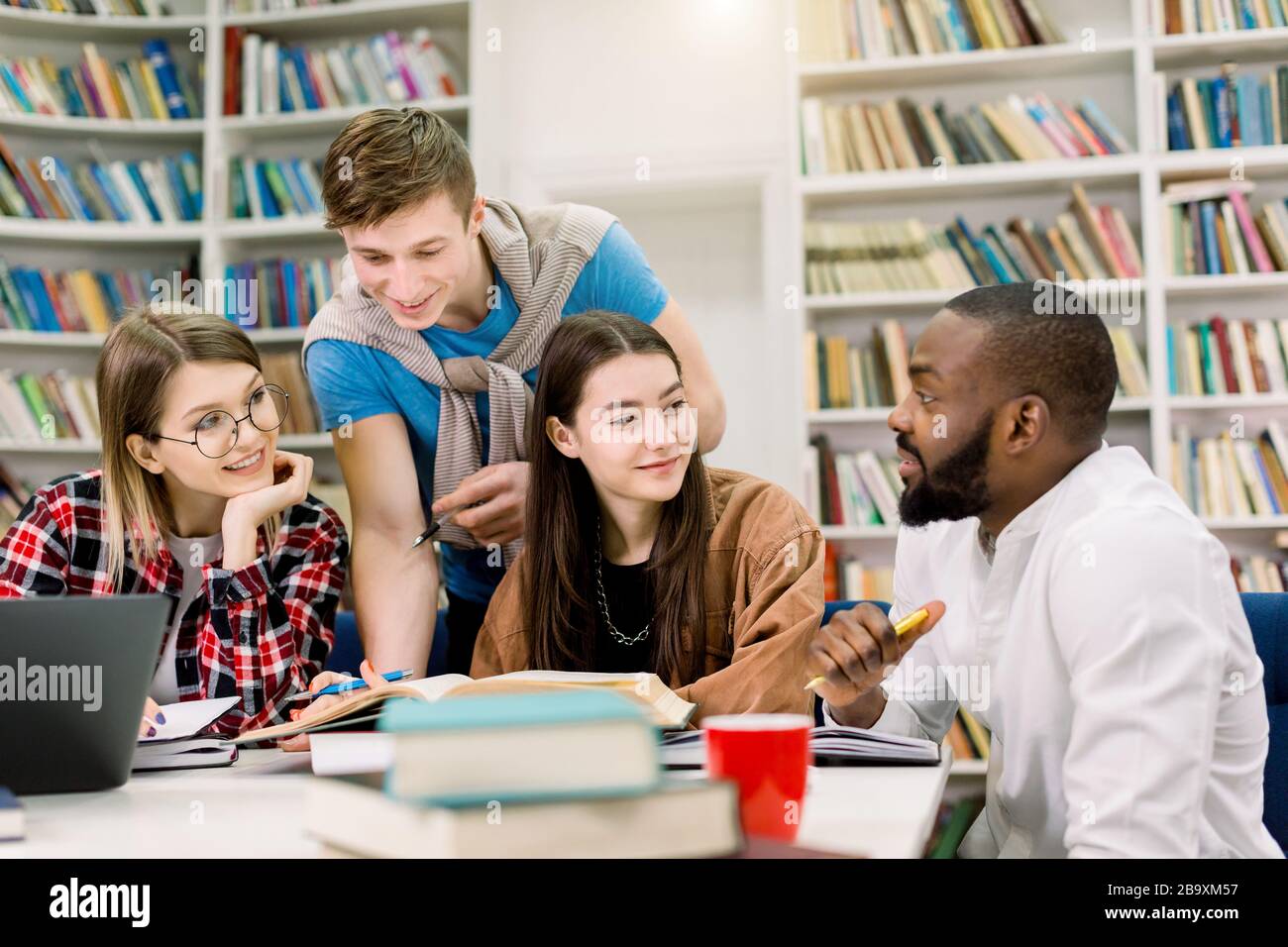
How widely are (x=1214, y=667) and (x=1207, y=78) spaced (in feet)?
11.3

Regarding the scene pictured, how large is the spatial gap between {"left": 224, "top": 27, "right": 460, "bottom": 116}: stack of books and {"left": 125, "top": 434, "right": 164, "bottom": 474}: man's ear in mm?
2745

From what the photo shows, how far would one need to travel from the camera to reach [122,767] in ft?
3.35

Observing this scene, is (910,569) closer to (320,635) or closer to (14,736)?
(320,635)

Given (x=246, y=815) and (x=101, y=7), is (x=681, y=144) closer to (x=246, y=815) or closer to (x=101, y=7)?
(x=101, y=7)

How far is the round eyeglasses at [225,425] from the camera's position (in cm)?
167

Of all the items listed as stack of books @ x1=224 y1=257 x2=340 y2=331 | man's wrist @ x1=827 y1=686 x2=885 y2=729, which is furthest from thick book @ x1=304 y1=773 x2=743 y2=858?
stack of books @ x1=224 y1=257 x2=340 y2=331

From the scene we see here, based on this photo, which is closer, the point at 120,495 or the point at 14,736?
the point at 14,736

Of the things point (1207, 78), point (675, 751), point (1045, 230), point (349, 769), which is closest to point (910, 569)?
point (675, 751)

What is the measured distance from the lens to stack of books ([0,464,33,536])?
161 inches

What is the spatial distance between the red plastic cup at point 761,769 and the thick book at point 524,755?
17cm

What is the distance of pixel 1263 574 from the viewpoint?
354 centimetres

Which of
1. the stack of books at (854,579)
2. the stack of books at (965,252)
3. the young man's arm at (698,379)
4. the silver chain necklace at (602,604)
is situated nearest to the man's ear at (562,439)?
the silver chain necklace at (602,604)

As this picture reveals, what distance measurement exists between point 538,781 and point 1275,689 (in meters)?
1.18

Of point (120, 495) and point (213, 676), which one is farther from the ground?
point (120, 495)
